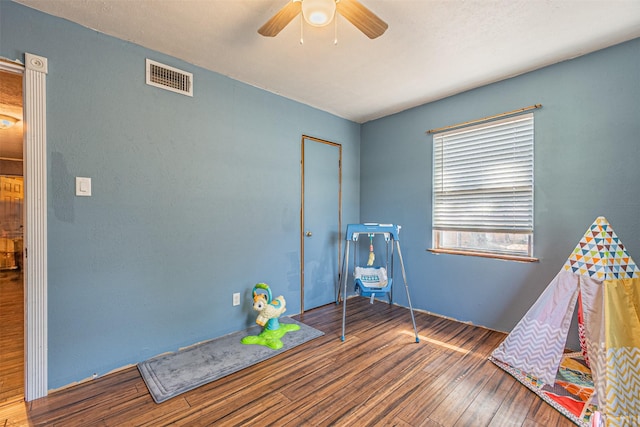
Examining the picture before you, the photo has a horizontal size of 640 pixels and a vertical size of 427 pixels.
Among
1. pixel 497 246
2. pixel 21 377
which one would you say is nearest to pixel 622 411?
pixel 497 246

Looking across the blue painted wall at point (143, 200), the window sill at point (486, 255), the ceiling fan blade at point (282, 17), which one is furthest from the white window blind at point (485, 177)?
the ceiling fan blade at point (282, 17)

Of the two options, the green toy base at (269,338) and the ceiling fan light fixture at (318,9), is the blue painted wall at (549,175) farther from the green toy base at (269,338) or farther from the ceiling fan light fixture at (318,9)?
the green toy base at (269,338)

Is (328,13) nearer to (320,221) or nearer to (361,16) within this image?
(361,16)

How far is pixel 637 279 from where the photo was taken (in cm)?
180

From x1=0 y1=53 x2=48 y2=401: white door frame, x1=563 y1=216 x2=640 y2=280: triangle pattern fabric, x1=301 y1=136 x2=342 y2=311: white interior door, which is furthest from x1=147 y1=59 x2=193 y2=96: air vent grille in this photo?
x1=563 y1=216 x2=640 y2=280: triangle pattern fabric

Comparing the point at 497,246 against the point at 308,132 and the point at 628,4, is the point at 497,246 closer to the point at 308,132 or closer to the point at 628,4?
the point at 628,4

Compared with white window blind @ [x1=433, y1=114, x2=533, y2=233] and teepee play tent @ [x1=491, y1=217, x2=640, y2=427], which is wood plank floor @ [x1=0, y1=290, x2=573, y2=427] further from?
white window blind @ [x1=433, y1=114, x2=533, y2=233]

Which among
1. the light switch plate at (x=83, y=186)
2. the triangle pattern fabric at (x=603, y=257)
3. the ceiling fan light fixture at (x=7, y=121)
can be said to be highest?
the ceiling fan light fixture at (x=7, y=121)

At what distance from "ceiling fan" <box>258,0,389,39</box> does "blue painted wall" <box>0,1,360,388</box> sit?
1212 millimetres

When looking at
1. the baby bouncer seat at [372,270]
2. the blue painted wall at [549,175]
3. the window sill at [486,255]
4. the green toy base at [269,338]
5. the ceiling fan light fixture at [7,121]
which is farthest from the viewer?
the ceiling fan light fixture at [7,121]

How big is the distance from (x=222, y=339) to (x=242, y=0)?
2611mm

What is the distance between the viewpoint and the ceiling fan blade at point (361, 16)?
4.73 ft

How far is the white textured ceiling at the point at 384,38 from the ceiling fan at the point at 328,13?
0.73ft

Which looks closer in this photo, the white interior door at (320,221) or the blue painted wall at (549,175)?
the blue painted wall at (549,175)
